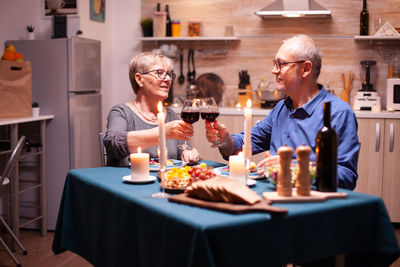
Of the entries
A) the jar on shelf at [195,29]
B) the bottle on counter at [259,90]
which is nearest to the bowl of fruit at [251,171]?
the bottle on counter at [259,90]

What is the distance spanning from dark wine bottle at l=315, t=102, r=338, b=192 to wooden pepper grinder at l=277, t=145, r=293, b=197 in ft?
0.39

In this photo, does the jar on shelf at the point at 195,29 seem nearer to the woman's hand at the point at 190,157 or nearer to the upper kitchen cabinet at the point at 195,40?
the upper kitchen cabinet at the point at 195,40

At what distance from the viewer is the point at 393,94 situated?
14.1 ft

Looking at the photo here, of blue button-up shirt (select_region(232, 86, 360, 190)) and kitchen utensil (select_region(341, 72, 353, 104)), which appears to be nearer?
blue button-up shirt (select_region(232, 86, 360, 190))

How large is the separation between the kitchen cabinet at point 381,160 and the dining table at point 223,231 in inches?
99.2

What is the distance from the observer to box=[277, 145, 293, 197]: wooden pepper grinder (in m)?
1.58

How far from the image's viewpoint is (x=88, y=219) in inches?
76.9

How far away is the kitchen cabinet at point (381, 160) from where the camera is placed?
13.5ft

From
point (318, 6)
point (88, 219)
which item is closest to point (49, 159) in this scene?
point (88, 219)

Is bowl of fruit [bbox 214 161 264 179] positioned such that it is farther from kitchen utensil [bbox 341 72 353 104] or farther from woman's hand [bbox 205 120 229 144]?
kitchen utensil [bbox 341 72 353 104]

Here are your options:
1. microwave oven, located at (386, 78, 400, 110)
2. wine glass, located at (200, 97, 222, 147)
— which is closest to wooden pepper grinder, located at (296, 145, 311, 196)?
wine glass, located at (200, 97, 222, 147)

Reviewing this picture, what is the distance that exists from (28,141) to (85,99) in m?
0.61

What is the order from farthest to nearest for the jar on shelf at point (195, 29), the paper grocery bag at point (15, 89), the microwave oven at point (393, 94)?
the jar on shelf at point (195, 29)
the microwave oven at point (393, 94)
the paper grocery bag at point (15, 89)

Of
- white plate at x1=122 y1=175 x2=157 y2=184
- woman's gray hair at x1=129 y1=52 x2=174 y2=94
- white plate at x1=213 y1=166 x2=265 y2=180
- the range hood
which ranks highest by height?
the range hood
